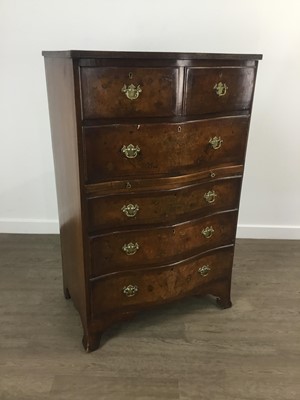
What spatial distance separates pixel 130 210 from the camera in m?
1.41

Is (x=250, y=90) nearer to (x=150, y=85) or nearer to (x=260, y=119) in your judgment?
(x=150, y=85)

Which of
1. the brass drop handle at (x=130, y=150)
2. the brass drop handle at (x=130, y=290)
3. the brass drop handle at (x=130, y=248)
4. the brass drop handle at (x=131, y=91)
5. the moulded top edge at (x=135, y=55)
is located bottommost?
the brass drop handle at (x=130, y=290)

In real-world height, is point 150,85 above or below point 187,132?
above

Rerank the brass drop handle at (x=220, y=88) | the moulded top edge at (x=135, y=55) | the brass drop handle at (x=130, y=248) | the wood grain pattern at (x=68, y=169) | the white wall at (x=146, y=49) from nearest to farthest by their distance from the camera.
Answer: the moulded top edge at (x=135, y=55) → the wood grain pattern at (x=68, y=169) → the brass drop handle at (x=220, y=88) → the brass drop handle at (x=130, y=248) → the white wall at (x=146, y=49)

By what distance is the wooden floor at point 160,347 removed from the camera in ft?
4.61

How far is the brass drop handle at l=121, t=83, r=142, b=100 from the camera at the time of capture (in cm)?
121

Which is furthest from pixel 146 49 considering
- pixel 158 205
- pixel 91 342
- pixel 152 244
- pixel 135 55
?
pixel 91 342

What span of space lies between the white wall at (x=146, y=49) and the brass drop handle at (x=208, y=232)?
878 millimetres

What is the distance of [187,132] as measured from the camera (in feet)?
4.45

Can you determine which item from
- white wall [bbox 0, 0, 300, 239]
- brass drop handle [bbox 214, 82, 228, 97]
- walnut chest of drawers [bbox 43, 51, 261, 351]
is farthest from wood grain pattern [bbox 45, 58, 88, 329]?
white wall [bbox 0, 0, 300, 239]

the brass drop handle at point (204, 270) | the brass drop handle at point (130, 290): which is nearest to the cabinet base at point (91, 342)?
the brass drop handle at point (130, 290)

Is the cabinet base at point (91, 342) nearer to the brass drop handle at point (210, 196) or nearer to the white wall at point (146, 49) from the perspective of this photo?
the brass drop handle at point (210, 196)

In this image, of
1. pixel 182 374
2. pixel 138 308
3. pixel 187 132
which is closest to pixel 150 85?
pixel 187 132

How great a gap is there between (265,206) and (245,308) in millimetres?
838
